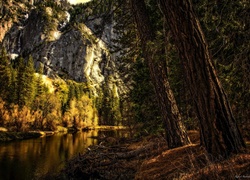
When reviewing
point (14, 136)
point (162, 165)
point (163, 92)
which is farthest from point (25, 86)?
point (162, 165)

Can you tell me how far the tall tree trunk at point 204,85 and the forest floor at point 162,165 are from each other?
0.85ft

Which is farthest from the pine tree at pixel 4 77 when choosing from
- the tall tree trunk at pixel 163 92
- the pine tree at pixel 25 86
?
the tall tree trunk at pixel 163 92

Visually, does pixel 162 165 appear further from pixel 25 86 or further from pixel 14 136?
pixel 25 86

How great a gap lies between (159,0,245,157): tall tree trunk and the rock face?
11504 centimetres

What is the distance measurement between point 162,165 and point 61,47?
156290 mm

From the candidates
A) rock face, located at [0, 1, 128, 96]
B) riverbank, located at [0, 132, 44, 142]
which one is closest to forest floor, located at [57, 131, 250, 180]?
riverbank, located at [0, 132, 44, 142]

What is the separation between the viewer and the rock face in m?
140

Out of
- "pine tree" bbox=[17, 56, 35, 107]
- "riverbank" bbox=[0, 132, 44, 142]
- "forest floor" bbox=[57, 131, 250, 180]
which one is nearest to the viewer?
"forest floor" bbox=[57, 131, 250, 180]

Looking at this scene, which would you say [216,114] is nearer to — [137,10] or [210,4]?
[210,4]

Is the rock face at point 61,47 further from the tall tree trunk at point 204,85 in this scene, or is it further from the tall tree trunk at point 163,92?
the tall tree trunk at point 204,85

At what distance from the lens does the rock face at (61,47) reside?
459 ft

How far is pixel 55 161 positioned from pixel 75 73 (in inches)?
4871

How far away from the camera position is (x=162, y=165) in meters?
5.06

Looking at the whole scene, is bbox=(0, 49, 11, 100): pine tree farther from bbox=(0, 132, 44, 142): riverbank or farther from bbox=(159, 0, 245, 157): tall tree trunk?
bbox=(159, 0, 245, 157): tall tree trunk
